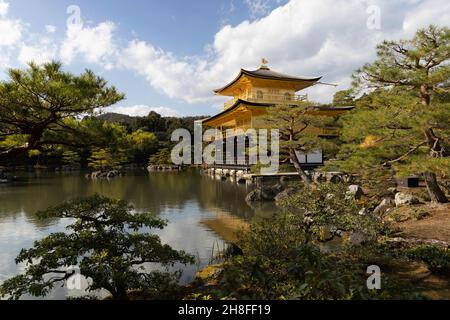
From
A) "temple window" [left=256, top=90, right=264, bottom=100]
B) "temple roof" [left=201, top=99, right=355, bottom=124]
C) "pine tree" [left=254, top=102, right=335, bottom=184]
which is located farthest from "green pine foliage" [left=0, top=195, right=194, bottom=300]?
"temple window" [left=256, top=90, right=264, bottom=100]

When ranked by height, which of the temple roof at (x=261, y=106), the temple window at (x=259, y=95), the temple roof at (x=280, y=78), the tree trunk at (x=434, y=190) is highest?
the temple roof at (x=280, y=78)

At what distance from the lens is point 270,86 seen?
23922 millimetres

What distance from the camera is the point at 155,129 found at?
185ft

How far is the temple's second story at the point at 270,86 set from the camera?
22855 mm

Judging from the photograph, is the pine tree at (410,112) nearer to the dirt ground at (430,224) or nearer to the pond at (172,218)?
the dirt ground at (430,224)

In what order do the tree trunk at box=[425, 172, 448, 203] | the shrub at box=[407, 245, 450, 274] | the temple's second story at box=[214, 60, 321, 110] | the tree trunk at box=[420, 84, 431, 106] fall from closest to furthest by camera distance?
the shrub at box=[407, 245, 450, 274], the tree trunk at box=[420, 84, 431, 106], the tree trunk at box=[425, 172, 448, 203], the temple's second story at box=[214, 60, 321, 110]

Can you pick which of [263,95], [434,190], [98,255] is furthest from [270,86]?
[98,255]

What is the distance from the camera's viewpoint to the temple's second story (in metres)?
Result: 22.9

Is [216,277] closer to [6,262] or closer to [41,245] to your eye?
[41,245]

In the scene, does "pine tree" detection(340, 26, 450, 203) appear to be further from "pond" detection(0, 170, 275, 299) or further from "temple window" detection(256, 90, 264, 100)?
"temple window" detection(256, 90, 264, 100)

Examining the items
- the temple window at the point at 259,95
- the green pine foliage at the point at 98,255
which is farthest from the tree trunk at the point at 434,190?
the temple window at the point at 259,95

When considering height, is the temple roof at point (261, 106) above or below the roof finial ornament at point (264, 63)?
below

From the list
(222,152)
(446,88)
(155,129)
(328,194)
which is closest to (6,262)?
(328,194)
